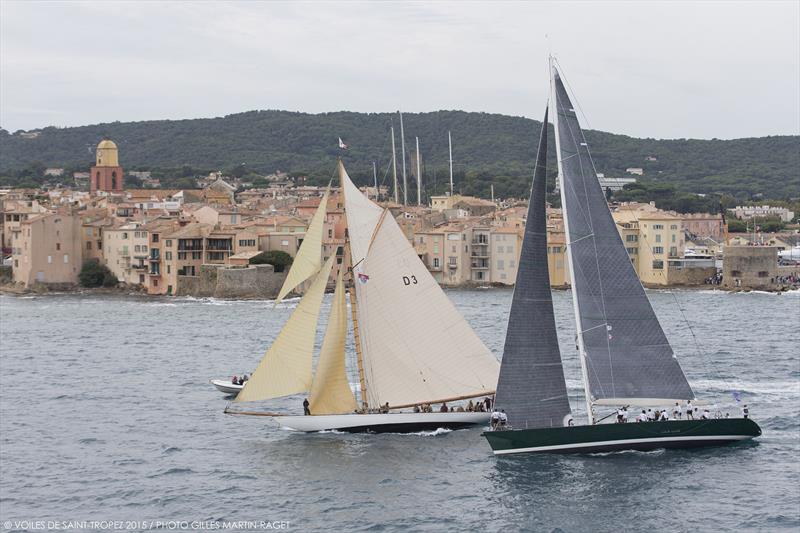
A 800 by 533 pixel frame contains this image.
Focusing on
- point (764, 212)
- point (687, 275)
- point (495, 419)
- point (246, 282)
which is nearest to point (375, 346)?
point (495, 419)

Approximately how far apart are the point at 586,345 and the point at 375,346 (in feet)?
25.1

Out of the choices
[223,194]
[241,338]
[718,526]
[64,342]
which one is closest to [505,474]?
[718,526]

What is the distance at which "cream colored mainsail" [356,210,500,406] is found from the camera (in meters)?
35.7

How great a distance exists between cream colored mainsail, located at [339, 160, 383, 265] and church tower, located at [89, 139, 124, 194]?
124682mm

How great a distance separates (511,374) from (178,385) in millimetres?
21345

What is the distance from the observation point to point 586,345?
30312 millimetres

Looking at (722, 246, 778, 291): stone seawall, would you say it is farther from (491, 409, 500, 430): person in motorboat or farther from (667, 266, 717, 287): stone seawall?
(491, 409, 500, 430): person in motorboat

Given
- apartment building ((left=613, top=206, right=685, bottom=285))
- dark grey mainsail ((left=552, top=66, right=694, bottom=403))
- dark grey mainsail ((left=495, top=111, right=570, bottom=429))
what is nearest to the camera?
dark grey mainsail ((left=552, top=66, right=694, bottom=403))

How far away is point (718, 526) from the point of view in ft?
86.5

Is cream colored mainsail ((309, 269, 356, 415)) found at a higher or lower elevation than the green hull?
higher

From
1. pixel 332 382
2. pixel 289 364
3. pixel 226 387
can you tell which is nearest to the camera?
pixel 332 382

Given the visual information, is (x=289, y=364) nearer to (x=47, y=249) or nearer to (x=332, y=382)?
(x=332, y=382)

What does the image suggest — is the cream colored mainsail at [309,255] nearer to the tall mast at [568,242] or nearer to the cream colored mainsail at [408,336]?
the cream colored mainsail at [408,336]

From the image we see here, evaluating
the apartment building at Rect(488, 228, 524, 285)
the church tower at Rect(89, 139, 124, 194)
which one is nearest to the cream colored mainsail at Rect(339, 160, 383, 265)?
the apartment building at Rect(488, 228, 524, 285)
